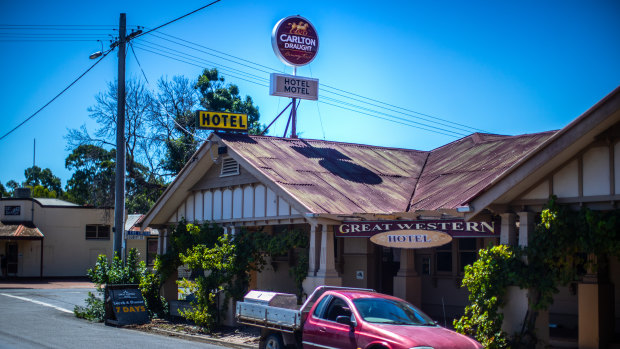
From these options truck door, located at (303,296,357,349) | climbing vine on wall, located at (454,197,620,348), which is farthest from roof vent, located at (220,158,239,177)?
climbing vine on wall, located at (454,197,620,348)

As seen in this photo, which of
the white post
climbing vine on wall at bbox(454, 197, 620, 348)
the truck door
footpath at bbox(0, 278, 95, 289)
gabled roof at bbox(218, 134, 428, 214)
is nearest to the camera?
the truck door

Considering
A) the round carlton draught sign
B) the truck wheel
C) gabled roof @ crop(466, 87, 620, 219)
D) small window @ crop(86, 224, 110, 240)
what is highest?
the round carlton draught sign

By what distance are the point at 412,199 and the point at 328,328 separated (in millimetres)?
8144

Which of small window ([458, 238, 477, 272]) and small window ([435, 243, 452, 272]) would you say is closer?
small window ([458, 238, 477, 272])

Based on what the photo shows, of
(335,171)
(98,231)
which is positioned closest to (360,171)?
(335,171)

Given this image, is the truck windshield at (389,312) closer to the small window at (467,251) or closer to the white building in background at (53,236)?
the small window at (467,251)

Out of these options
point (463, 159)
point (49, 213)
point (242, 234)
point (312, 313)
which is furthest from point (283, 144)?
point (49, 213)

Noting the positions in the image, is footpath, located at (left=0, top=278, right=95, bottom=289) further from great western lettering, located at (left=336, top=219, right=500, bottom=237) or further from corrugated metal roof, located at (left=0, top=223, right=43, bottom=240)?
great western lettering, located at (left=336, top=219, right=500, bottom=237)

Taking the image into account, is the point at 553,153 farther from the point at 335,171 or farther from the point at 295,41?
the point at 295,41

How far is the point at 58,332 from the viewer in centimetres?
1734

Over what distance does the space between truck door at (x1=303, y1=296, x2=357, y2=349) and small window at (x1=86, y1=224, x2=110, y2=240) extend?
3638 centimetres

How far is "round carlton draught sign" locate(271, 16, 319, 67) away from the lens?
Answer: 24.7 metres

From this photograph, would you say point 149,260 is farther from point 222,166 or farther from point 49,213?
point 222,166

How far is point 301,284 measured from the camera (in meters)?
16.6
